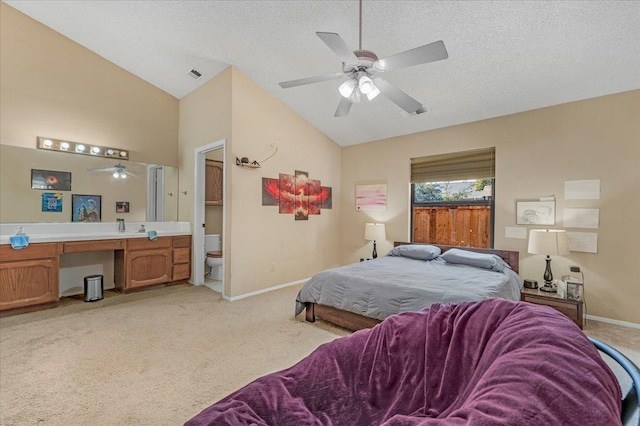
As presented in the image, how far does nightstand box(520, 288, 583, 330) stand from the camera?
3.01 metres

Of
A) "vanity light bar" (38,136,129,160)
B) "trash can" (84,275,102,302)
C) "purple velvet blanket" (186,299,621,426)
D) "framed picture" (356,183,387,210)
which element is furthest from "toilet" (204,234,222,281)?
"purple velvet blanket" (186,299,621,426)

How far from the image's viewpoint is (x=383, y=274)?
3.09 m

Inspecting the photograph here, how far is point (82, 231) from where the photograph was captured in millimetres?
4074

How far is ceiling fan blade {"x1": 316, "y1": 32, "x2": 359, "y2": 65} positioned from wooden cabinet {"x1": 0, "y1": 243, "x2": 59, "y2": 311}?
3868 millimetres

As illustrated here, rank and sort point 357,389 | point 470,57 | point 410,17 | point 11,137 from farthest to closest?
1. point 11,137
2. point 470,57
3. point 410,17
4. point 357,389

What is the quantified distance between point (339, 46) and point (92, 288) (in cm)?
426

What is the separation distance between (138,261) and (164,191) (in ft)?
4.24

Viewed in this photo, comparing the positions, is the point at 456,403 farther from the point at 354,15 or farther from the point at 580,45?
the point at 580,45

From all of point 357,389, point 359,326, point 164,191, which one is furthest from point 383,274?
point 164,191

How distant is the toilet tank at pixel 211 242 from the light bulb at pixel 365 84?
4.23 meters

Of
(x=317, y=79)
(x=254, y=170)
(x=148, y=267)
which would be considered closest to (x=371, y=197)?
(x=254, y=170)

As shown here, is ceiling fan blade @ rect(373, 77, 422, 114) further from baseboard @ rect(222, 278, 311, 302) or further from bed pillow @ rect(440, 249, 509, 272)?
baseboard @ rect(222, 278, 311, 302)

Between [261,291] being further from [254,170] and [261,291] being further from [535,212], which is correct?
[535,212]

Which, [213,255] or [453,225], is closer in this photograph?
[453,225]
